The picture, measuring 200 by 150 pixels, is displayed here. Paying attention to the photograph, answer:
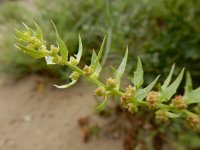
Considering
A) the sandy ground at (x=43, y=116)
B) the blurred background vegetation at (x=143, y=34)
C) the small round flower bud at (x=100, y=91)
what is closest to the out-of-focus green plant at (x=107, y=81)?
the small round flower bud at (x=100, y=91)

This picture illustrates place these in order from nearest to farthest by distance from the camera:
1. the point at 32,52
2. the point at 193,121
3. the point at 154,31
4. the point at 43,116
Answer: the point at 32,52
the point at 193,121
the point at 154,31
the point at 43,116

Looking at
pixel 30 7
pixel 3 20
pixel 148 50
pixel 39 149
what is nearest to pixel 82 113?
pixel 39 149

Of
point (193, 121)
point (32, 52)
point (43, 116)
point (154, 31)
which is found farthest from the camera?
point (43, 116)

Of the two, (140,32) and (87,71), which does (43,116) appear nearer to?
(140,32)

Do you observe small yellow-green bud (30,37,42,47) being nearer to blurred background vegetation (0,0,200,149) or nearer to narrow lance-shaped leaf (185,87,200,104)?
narrow lance-shaped leaf (185,87,200,104)

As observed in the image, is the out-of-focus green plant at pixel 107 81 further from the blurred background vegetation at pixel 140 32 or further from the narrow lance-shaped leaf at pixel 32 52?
the blurred background vegetation at pixel 140 32

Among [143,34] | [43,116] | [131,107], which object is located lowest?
[43,116]

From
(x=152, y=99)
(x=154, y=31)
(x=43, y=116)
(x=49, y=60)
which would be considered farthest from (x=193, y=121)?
(x=43, y=116)

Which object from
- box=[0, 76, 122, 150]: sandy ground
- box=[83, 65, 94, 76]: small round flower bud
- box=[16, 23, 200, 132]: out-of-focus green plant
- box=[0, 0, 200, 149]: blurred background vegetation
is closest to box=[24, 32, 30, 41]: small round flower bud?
box=[16, 23, 200, 132]: out-of-focus green plant
